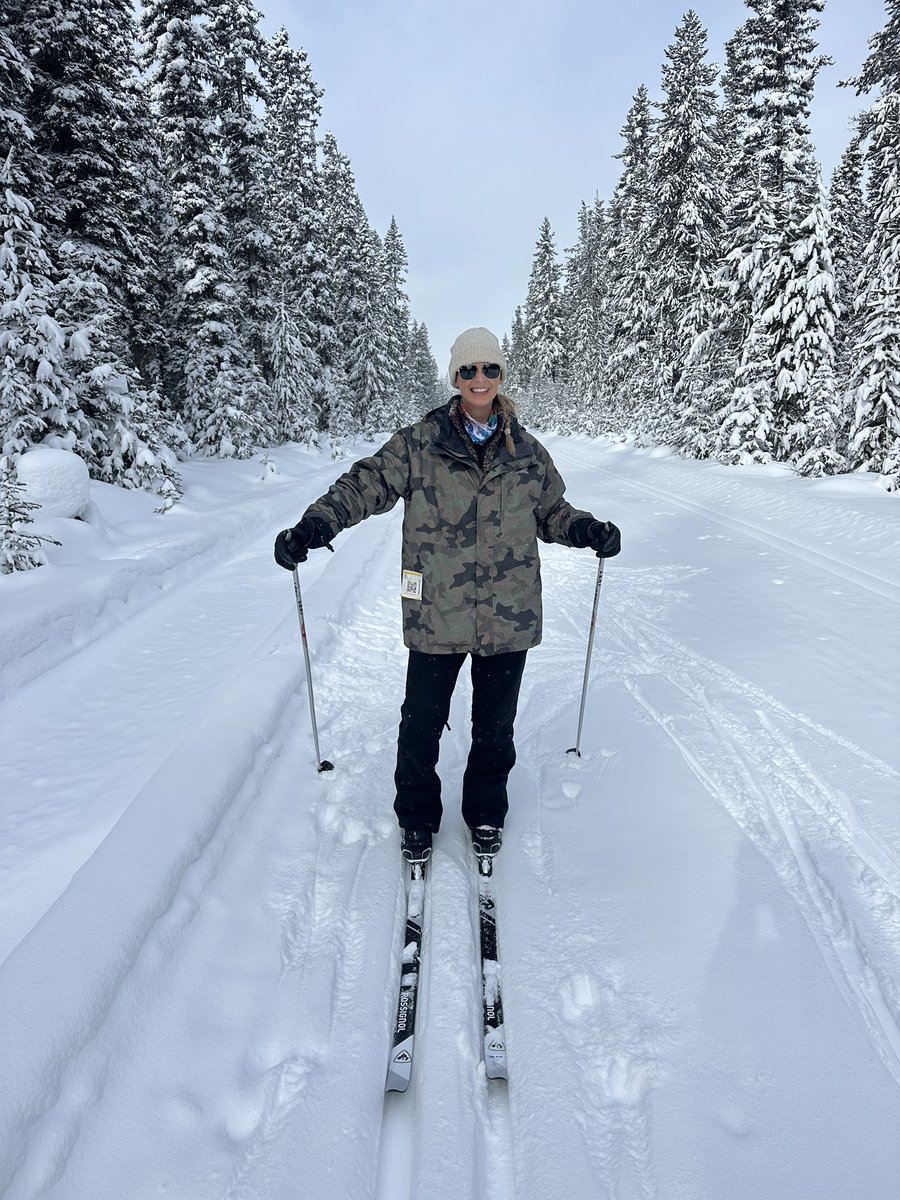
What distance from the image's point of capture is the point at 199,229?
53.0 feet

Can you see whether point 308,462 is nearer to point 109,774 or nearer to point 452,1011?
point 109,774

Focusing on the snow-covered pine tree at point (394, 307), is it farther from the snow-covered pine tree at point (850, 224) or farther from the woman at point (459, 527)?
the woman at point (459, 527)

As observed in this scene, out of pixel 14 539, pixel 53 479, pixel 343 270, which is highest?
pixel 343 270

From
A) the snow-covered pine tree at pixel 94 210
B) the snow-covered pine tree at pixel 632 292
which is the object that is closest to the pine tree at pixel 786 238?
the snow-covered pine tree at pixel 632 292


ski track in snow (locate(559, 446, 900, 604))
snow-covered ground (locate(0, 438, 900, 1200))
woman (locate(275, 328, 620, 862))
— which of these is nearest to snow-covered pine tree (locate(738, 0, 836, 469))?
ski track in snow (locate(559, 446, 900, 604))

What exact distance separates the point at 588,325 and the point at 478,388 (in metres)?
43.4

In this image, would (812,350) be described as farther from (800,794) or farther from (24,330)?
(24,330)

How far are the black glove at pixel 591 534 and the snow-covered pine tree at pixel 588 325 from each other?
34.9 metres

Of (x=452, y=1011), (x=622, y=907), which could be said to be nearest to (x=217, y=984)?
(x=452, y=1011)

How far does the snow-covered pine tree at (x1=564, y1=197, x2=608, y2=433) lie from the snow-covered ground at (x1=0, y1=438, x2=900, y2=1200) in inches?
1345

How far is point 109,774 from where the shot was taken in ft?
11.8

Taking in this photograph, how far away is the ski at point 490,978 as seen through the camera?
6.63ft

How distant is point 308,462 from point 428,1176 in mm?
21246

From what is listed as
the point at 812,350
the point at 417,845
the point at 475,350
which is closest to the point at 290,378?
the point at 812,350
